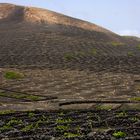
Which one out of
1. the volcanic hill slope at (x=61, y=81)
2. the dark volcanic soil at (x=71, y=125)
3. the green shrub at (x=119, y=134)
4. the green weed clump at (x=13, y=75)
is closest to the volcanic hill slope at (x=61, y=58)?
the volcanic hill slope at (x=61, y=81)

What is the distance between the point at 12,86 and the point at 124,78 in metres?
10.6

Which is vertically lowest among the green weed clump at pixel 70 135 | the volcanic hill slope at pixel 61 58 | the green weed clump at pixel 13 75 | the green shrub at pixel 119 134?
the green weed clump at pixel 13 75

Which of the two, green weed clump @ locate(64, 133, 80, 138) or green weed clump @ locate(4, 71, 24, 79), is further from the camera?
green weed clump @ locate(4, 71, 24, 79)

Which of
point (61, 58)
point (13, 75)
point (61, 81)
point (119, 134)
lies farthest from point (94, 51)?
point (119, 134)

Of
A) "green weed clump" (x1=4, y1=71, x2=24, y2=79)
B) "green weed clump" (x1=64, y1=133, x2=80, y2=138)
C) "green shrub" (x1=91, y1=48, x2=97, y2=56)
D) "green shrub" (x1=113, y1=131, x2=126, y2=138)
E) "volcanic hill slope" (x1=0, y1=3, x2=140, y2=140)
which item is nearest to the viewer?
"green shrub" (x1=113, y1=131, x2=126, y2=138)

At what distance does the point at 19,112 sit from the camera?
23.6 m

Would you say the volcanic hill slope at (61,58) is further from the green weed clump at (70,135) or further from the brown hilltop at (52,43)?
the green weed clump at (70,135)

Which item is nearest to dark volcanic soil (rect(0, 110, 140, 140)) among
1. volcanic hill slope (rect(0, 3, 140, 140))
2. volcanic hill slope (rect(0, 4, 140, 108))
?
volcanic hill slope (rect(0, 3, 140, 140))

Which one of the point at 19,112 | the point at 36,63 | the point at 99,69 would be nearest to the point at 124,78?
the point at 99,69

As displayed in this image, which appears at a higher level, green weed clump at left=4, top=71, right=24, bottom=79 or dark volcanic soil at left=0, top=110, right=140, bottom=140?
dark volcanic soil at left=0, top=110, right=140, bottom=140

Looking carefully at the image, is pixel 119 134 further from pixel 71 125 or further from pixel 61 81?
pixel 61 81

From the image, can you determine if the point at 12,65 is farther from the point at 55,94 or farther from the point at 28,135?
the point at 28,135

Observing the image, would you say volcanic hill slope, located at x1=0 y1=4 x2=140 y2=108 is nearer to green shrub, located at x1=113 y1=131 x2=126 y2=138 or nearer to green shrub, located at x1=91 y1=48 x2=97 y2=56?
green shrub, located at x1=91 y1=48 x2=97 y2=56

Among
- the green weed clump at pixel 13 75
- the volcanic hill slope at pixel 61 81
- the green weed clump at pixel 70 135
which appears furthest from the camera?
the green weed clump at pixel 13 75
